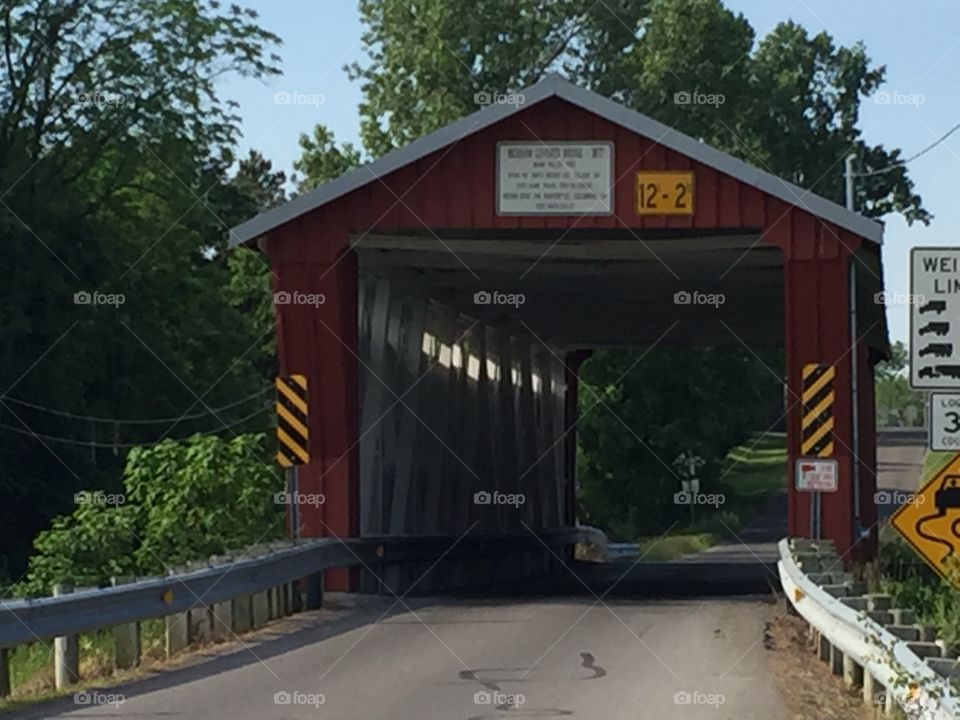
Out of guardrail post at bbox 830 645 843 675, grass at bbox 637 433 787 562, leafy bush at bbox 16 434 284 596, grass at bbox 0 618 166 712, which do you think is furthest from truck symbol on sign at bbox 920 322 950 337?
grass at bbox 637 433 787 562

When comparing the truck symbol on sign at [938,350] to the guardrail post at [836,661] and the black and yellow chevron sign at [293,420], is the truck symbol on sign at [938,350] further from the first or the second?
the black and yellow chevron sign at [293,420]

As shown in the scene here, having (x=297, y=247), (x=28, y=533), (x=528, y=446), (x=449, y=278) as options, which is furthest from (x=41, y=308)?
(x=297, y=247)

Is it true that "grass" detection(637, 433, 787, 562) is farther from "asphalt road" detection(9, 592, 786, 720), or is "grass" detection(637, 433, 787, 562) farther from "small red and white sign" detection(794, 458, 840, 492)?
"asphalt road" detection(9, 592, 786, 720)

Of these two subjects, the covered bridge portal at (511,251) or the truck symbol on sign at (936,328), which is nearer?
the truck symbol on sign at (936,328)

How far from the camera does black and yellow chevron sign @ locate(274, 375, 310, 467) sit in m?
22.5

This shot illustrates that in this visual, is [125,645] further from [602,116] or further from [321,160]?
[321,160]

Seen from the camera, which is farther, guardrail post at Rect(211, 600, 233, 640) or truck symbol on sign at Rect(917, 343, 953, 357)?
guardrail post at Rect(211, 600, 233, 640)

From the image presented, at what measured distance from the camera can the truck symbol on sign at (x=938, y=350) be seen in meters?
11.8

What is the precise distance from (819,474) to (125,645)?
10.4 meters

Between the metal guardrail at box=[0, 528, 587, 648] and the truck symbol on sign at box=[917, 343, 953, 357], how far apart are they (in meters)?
5.64

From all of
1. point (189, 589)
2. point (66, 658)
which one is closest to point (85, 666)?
point (66, 658)

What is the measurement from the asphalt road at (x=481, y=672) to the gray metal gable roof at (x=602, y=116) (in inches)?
206

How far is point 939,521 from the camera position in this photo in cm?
1184

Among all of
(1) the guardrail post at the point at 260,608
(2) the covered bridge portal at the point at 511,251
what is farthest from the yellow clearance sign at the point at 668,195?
(1) the guardrail post at the point at 260,608
